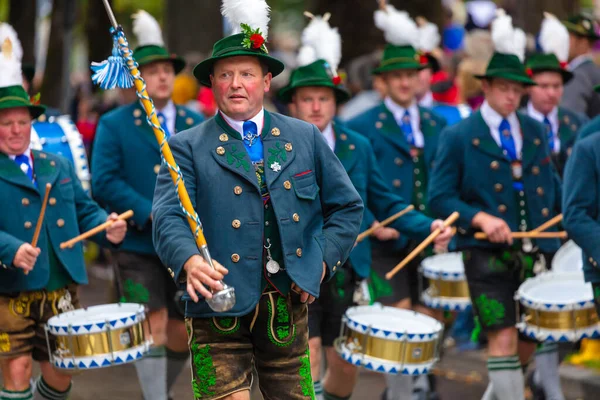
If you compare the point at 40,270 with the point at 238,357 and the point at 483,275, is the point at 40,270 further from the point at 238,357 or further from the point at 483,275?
the point at 483,275

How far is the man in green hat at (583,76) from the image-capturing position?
11.3m

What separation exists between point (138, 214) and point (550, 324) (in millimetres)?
2807

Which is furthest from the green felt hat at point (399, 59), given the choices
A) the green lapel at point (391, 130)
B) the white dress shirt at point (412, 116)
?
the green lapel at point (391, 130)

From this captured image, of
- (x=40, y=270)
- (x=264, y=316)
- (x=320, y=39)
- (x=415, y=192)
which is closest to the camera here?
(x=264, y=316)

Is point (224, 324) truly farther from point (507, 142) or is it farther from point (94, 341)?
point (507, 142)

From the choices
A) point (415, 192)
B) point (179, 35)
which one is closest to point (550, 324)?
point (415, 192)

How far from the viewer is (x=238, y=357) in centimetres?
555

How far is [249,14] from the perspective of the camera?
560cm

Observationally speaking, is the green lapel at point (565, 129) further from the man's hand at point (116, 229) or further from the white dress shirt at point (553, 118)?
the man's hand at point (116, 229)

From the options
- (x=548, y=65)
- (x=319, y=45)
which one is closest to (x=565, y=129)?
(x=548, y=65)

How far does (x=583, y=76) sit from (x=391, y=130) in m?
3.01

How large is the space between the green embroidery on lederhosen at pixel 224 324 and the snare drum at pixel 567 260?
397 cm

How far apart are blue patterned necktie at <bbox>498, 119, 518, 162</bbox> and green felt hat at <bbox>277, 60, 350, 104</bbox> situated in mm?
1064

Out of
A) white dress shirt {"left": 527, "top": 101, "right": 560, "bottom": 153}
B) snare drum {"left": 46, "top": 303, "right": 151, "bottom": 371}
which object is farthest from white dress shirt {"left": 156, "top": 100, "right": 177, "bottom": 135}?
white dress shirt {"left": 527, "top": 101, "right": 560, "bottom": 153}
